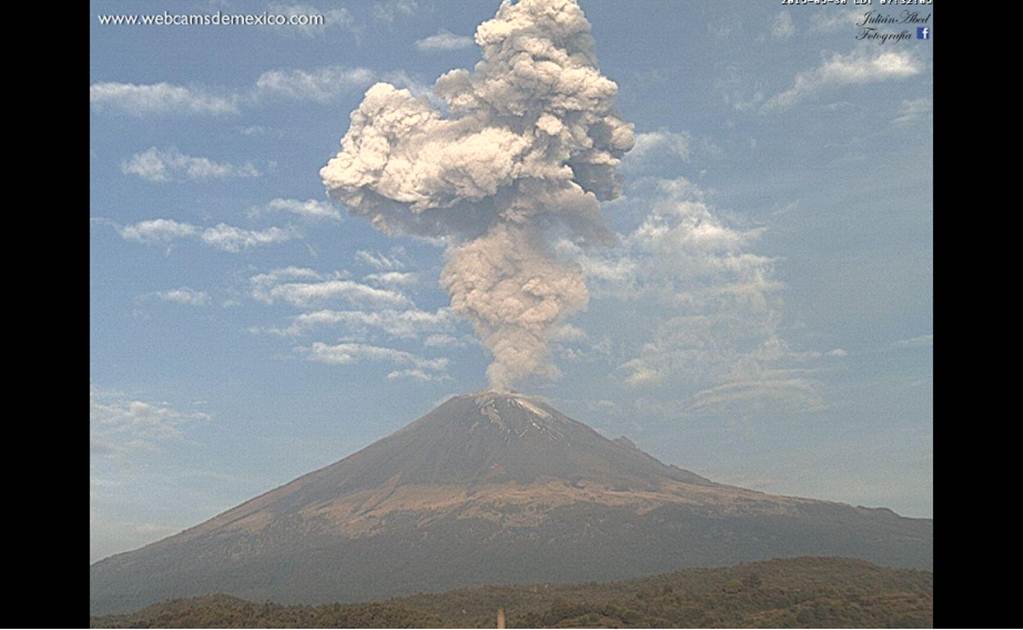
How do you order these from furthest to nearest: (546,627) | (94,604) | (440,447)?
1. (440,447)
2. (94,604)
3. (546,627)

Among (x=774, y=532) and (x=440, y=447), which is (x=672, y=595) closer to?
(x=774, y=532)

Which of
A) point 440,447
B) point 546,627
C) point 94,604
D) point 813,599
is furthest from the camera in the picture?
point 440,447

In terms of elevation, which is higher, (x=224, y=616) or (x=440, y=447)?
(x=440, y=447)

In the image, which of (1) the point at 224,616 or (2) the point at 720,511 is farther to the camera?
(2) the point at 720,511

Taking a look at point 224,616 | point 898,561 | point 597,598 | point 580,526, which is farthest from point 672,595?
point 898,561

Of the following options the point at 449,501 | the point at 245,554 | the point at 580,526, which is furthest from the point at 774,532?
the point at 245,554

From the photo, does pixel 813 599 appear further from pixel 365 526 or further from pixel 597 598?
pixel 365 526
